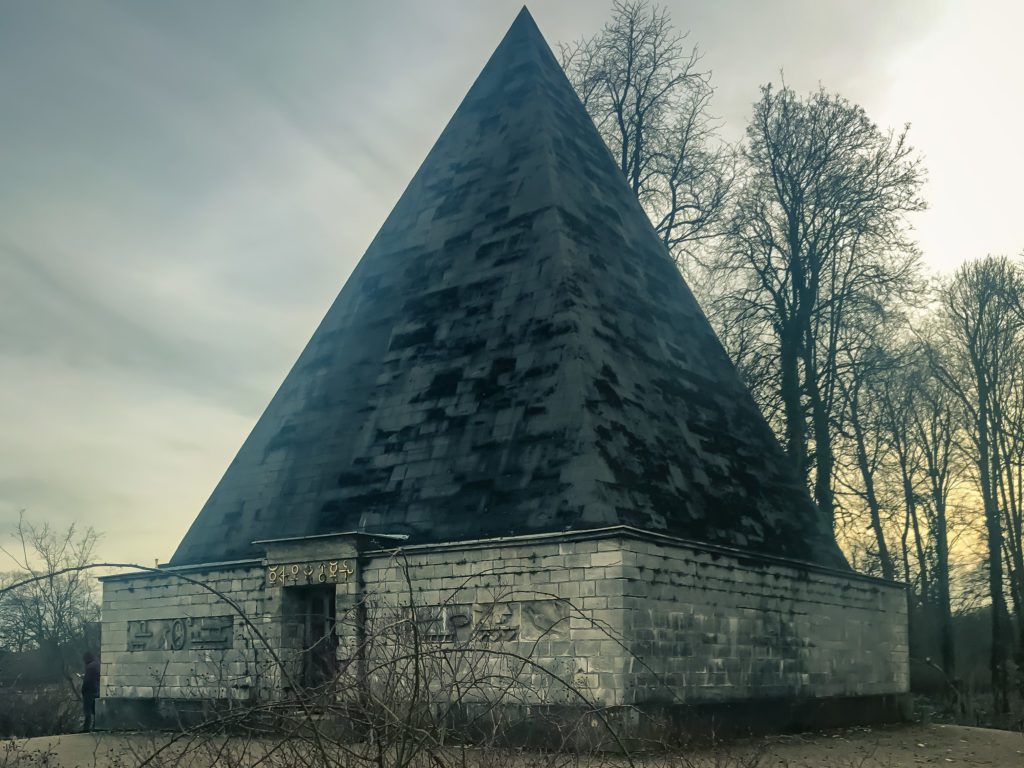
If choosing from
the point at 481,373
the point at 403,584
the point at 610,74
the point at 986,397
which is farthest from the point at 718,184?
the point at 403,584

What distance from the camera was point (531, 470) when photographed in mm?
14523

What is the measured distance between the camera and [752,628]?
15.5 m

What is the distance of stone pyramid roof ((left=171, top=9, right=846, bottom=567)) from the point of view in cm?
1480

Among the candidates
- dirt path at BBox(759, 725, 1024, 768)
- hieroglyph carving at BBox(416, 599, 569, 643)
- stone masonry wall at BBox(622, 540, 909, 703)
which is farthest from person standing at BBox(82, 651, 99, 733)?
dirt path at BBox(759, 725, 1024, 768)

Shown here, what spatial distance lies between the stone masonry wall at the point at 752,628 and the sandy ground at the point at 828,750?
2.79 feet

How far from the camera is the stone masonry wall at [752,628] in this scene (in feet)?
43.7

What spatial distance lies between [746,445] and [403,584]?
7100 millimetres

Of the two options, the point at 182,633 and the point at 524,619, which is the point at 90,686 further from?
the point at 524,619

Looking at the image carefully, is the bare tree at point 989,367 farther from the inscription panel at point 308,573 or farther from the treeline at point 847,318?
the inscription panel at point 308,573

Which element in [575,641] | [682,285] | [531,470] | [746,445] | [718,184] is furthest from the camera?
[718,184]

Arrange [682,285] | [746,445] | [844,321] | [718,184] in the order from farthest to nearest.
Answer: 1. [718,184]
2. [844,321]
3. [682,285]
4. [746,445]

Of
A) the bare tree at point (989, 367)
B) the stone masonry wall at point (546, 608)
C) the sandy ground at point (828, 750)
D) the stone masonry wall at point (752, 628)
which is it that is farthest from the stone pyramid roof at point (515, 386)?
the bare tree at point (989, 367)

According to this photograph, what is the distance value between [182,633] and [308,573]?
2955 millimetres

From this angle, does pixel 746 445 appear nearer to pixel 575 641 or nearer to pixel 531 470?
pixel 531 470
